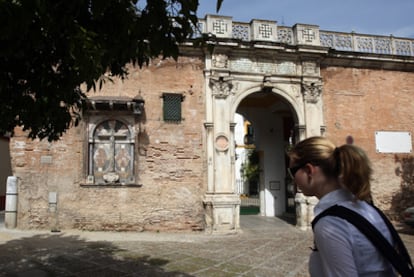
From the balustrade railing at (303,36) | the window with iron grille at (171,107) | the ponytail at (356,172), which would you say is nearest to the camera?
the ponytail at (356,172)

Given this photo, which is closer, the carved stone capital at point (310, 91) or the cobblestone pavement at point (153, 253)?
the cobblestone pavement at point (153, 253)

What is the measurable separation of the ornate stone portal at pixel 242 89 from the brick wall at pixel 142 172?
42 cm

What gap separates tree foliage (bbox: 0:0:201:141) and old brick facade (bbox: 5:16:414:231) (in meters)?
6.27

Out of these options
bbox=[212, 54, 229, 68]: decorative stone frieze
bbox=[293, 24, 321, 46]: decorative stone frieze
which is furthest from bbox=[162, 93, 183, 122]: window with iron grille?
bbox=[293, 24, 321, 46]: decorative stone frieze

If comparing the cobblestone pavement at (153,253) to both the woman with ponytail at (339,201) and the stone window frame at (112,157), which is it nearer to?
the stone window frame at (112,157)

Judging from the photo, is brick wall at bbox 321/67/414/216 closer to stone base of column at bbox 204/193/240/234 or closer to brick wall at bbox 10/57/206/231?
stone base of column at bbox 204/193/240/234

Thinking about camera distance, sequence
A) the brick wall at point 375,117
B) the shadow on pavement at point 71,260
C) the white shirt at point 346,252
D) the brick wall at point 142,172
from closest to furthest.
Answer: the white shirt at point 346,252
the shadow on pavement at point 71,260
the brick wall at point 142,172
the brick wall at point 375,117

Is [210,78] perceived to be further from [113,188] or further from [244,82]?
[113,188]

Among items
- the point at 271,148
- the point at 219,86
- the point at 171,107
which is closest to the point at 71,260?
the point at 171,107

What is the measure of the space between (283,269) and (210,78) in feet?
21.2

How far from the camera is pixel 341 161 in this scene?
5.05ft

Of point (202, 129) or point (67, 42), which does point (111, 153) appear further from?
point (67, 42)

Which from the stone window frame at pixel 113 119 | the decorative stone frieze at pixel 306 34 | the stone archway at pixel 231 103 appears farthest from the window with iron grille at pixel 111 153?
the decorative stone frieze at pixel 306 34

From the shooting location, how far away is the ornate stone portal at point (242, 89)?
10250 millimetres
